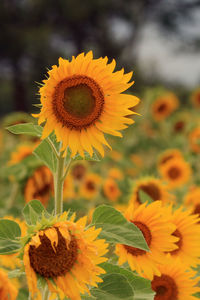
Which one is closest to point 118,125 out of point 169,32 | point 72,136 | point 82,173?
point 72,136

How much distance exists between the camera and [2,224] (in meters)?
0.63

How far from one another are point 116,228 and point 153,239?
0.13 m

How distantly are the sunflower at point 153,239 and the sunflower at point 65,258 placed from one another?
160 millimetres

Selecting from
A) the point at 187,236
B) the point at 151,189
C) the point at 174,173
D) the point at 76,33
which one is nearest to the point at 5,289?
the point at 187,236

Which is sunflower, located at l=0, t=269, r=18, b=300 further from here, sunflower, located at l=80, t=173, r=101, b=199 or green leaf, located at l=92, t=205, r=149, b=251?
sunflower, located at l=80, t=173, r=101, b=199

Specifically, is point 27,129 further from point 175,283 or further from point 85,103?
point 175,283

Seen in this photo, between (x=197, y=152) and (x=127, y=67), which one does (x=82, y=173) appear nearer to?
(x=197, y=152)

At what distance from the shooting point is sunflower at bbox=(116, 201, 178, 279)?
73cm

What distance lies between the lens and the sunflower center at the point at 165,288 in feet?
2.52

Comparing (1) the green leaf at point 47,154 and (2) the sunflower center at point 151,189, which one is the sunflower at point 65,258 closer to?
(1) the green leaf at point 47,154

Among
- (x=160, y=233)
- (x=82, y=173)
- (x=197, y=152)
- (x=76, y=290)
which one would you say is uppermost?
(x=197, y=152)

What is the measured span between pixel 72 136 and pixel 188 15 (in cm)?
1536

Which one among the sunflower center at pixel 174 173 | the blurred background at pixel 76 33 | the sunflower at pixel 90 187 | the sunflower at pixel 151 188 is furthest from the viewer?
the blurred background at pixel 76 33

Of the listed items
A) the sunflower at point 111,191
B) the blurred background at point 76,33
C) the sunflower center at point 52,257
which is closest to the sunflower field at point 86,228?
the sunflower center at point 52,257
